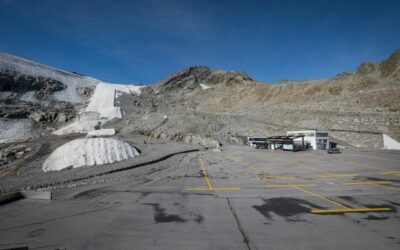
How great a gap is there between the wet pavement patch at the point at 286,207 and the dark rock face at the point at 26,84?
269ft

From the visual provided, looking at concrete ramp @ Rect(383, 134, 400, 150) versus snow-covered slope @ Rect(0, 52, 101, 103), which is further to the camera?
snow-covered slope @ Rect(0, 52, 101, 103)

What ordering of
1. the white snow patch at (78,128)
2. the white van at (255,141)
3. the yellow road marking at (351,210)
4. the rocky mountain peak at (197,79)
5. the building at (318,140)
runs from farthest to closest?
1. the rocky mountain peak at (197,79)
2. the white snow patch at (78,128)
3. the white van at (255,141)
4. the building at (318,140)
5. the yellow road marking at (351,210)

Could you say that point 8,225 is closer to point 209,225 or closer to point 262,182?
point 209,225

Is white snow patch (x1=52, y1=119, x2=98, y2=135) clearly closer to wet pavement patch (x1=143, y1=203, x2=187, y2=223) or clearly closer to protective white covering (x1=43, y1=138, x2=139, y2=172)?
protective white covering (x1=43, y1=138, x2=139, y2=172)

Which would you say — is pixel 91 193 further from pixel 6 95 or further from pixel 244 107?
pixel 6 95

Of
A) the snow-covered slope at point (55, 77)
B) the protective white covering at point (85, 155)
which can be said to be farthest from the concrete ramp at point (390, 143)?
the snow-covered slope at point (55, 77)

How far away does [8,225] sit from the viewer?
628 centimetres

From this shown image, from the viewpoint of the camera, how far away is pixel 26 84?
65.9 meters

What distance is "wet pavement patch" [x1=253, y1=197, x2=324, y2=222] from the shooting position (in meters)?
6.81

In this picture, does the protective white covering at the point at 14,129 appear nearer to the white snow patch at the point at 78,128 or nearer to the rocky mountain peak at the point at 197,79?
the white snow patch at the point at 78,128

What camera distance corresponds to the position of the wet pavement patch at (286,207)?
268 inches

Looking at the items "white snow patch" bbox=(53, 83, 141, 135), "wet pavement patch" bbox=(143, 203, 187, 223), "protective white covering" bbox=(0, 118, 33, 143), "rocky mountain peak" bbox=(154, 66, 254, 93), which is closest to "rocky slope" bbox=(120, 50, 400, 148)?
"white snow patch" bbox=(53, 83, 141, 135)

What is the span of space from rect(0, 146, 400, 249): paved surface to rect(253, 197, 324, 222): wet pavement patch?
4cm

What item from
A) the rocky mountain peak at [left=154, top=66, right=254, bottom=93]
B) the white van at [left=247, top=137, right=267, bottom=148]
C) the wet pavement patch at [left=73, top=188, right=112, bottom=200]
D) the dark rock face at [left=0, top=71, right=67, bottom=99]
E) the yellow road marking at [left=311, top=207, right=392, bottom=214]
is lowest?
the wet pavement patch at [left=73, top=188, right=112, bottom=200]
